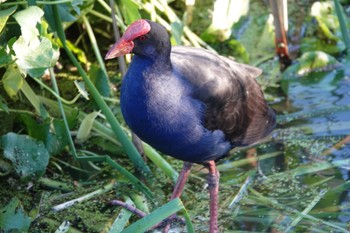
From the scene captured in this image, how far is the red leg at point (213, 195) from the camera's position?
2.84 meters

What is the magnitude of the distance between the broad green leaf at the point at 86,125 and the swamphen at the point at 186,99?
47cm

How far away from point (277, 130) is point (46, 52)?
1374 mm

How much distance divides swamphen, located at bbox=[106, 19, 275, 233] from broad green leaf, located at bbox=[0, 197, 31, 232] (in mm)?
501

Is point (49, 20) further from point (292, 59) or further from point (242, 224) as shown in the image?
point (292, 59)

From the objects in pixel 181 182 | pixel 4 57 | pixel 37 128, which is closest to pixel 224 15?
pixel 181 182

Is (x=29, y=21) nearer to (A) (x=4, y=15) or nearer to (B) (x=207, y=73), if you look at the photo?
(A) (x=4, y=15)

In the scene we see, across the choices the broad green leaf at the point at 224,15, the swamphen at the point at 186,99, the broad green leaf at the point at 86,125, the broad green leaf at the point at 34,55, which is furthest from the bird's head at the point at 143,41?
the broad green leaf at the point at 224,15

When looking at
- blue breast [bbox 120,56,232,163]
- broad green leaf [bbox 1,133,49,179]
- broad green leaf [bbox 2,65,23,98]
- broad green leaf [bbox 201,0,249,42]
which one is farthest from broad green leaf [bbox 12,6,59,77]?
broad green leaf [bbox 201,0,249,42]

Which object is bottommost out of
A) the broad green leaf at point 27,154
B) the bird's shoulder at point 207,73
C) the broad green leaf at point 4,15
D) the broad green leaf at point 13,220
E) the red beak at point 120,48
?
the broad green leaf at point 13,220

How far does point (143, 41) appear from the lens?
2512 millimetres

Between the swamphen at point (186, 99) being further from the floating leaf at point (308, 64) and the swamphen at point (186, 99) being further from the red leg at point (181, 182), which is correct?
the floating leaf at point (308, 64)

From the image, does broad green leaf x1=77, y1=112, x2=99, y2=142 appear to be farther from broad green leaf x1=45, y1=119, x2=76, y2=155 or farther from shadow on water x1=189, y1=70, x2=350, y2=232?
shadow on water x1=189, y1=70, x2=350, y2=232

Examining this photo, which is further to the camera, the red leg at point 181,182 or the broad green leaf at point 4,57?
the red leg at point 181,182

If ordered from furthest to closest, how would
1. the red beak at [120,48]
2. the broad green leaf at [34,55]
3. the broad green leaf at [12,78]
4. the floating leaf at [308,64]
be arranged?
the floating leaf at [308,64] → the broad green leaf at [12,78] → the broad green leaf at [34,55] → the red beak at [120,48]
